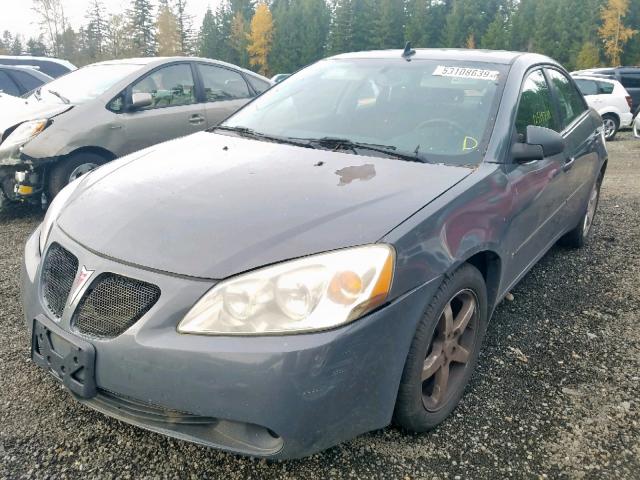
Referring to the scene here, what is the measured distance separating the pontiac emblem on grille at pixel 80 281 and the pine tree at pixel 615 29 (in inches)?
2291

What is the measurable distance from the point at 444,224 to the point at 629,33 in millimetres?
58647

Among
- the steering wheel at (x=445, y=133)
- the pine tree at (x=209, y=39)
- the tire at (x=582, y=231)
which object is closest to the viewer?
the steering wheel at (x=445, y=133)

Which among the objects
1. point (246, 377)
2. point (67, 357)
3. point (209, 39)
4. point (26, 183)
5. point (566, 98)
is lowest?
point (209, 39)

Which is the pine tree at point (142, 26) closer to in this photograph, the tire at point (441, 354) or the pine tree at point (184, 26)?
the pine tree at point (184, 26)

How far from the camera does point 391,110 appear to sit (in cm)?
287

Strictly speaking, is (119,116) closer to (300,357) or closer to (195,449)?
(195,449)

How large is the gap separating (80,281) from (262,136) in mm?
1408

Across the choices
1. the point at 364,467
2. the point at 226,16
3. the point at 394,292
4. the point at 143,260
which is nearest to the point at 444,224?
the point at 394,292

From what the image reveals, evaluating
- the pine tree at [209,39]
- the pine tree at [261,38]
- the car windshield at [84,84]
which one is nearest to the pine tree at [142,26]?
the pine tree at [209,39]

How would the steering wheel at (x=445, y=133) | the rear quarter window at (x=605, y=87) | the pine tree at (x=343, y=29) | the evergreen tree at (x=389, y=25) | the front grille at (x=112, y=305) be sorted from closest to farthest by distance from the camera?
the front grille at (x=112, y=305), the steering wheel at (x=445, y=133), the rear quarter window at (x=605, y=87), the evergreen tree at (x=389, y=25), the pine tree at (x=343, y=29)

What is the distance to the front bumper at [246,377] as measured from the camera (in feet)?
5.33

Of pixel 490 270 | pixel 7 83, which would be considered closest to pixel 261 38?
pixel 7 83

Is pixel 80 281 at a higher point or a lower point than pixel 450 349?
higher

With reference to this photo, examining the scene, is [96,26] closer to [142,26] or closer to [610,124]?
[142,26]
